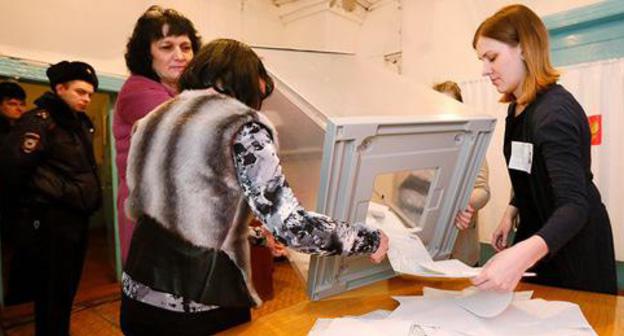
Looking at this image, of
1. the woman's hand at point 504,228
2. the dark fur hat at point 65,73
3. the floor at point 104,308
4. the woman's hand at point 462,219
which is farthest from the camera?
the floor at point 104,308

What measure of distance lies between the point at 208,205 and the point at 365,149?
294 mm

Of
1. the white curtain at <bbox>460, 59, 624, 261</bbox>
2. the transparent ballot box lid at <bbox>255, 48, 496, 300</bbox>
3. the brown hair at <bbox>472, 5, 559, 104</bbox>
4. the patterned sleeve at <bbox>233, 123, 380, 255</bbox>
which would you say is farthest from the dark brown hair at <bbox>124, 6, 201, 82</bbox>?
the white curtain at <bbox>460, 59, 624, 261</bbox>

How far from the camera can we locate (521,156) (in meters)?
0.92

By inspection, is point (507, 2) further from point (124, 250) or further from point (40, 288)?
point (40, 288)

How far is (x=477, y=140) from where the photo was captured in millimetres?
903

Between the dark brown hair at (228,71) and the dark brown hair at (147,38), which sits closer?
the dark brown hair at (228,71)

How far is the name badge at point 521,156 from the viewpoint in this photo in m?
0.90

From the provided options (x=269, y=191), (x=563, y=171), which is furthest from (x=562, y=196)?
(x=269, y=191)

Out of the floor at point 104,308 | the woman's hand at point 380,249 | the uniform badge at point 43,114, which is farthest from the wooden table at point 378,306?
the uniform badge at point 43,114

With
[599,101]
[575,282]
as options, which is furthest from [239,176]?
[599,101]

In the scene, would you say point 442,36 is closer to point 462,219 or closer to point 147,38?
point 462,219

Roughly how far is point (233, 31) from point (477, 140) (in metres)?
2.84

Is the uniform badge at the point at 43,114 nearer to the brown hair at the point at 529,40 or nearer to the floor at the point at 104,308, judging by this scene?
the floor at the point at 104,308

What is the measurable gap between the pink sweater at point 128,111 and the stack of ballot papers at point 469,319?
0.59 m
